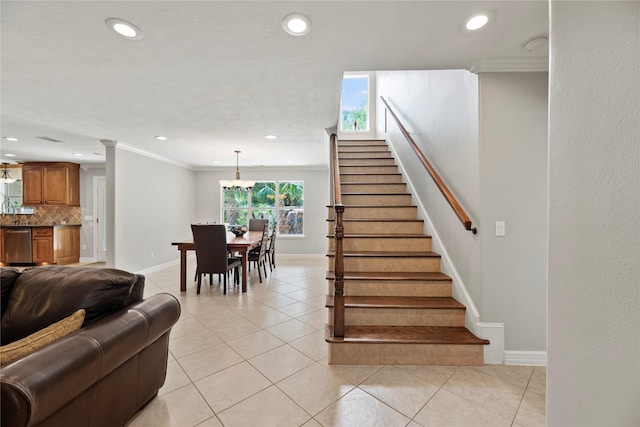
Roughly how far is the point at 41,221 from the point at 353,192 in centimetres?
753

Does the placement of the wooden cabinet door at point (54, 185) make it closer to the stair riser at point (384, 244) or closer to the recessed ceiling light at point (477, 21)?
the stair riser at point (384, 244)

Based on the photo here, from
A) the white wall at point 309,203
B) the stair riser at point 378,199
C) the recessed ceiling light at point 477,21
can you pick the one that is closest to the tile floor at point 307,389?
the stair riser at point 378,199

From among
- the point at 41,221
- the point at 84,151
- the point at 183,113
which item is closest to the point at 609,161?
the point at 183,113

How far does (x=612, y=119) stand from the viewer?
2.30 ft

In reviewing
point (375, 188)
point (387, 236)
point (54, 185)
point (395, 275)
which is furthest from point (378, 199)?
point (54, 185)

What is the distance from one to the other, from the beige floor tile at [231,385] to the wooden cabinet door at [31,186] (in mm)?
7047

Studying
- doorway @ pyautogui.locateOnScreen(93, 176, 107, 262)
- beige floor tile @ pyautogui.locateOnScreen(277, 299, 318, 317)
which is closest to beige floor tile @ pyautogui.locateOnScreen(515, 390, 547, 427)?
beige floor tile @ pyautogui.locateOnScreen(277, 299, 318, 317)

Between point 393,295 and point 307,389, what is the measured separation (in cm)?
114

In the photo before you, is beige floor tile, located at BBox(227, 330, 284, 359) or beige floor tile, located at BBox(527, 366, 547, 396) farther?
beige floor tile, located at BBox(227, 330, 284, 359)

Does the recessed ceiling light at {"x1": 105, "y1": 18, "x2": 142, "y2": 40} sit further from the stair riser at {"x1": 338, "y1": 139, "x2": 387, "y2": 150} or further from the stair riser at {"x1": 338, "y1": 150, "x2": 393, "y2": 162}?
the stair riser at {"x1": 338, "y1": 139, "x2": 387, "y2": 150}

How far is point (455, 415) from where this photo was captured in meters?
1.54

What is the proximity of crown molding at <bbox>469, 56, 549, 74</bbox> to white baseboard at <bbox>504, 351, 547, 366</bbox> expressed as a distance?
2212 mm

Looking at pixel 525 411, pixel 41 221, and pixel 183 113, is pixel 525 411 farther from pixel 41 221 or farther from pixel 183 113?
pixel 41 221

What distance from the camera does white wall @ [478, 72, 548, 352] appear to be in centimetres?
204
